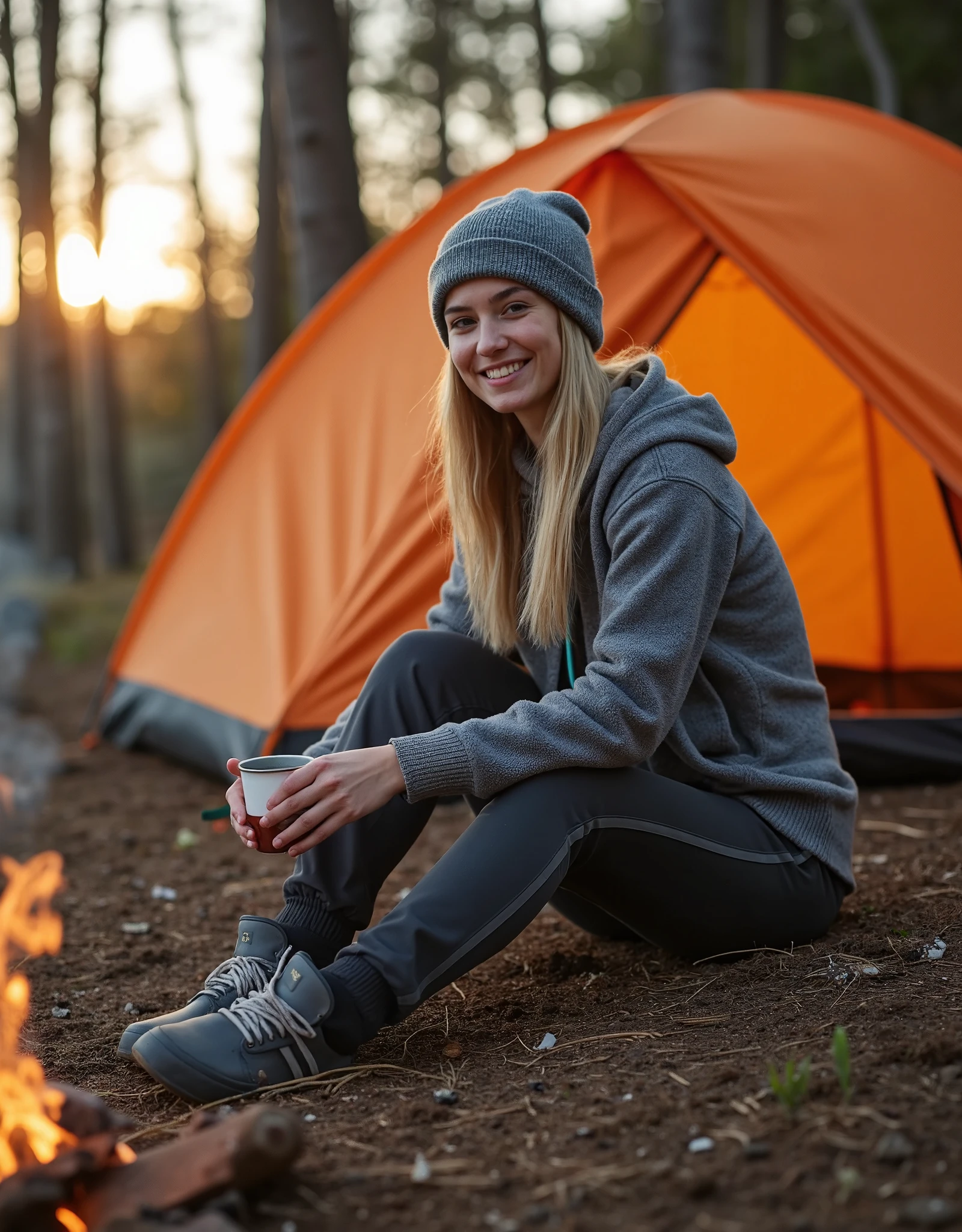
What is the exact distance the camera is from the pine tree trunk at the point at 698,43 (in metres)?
5.69

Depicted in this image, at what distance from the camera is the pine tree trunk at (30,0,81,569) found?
10258mm

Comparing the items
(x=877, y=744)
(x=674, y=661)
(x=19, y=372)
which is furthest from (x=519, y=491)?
(x=19, y=372)

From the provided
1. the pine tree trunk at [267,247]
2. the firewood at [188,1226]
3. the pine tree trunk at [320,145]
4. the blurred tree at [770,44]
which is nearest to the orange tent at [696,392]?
the pine tree trunk at [320,145]

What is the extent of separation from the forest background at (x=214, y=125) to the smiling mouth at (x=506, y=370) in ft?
20.3

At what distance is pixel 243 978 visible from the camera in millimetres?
1932

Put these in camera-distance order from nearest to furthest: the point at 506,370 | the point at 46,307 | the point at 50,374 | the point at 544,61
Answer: the point at 506,370, the point at 46,307, the point at 50,374, the point at 544,61

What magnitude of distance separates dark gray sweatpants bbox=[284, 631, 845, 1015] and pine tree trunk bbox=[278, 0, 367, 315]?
3763 millimetres

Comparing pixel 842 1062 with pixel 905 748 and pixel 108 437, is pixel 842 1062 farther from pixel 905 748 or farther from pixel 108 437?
pixel 108 437

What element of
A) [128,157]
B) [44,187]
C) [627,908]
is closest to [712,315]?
[627,908]

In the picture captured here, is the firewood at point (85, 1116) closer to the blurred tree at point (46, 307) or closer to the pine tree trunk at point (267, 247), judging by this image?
the pine tree trunk at point (267, 247)

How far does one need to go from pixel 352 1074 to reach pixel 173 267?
14.8 m

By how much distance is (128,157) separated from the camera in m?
13.1

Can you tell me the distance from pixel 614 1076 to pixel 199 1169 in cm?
64

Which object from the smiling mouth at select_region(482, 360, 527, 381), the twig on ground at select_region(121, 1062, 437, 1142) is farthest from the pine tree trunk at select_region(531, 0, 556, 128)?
the twig on ground at select_region(121, 1062, 437, 1142)
